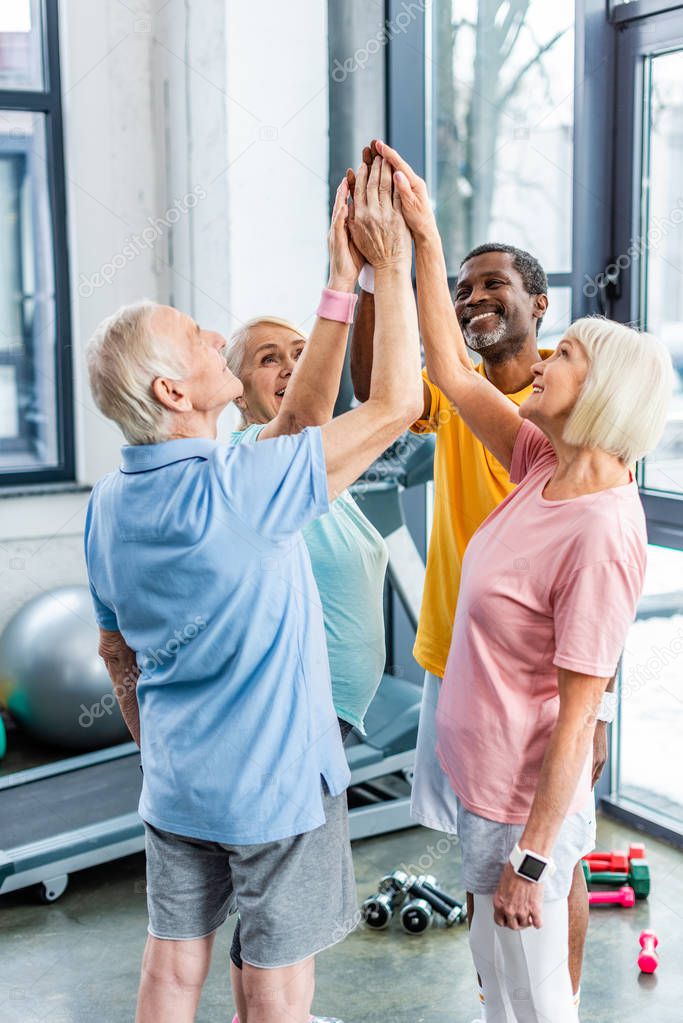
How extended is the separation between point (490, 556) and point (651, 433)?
0.30 meters

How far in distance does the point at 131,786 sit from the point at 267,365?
1735 mm

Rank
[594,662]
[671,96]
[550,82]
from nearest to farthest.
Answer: [594,662], [671,96], [550,82]

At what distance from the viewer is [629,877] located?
116 inches

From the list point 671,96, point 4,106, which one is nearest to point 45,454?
point 4,106

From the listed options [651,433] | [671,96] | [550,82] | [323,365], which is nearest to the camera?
[651,433]

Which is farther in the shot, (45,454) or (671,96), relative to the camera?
(45,454)

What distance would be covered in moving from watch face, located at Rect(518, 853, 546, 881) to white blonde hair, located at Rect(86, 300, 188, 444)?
0.80 m

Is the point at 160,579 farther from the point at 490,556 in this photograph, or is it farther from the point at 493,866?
the point at 493,866

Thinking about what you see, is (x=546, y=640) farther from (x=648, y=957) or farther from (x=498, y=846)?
(x=648, y=957)

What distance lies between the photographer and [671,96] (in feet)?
10.00

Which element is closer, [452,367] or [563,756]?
[563,756]

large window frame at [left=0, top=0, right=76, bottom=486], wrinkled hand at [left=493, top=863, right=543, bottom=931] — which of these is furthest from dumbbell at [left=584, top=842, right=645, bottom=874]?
large window frame at [left=0, top=0, right=76, bottom=486]

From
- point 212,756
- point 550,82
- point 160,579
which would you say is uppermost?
point 550,82

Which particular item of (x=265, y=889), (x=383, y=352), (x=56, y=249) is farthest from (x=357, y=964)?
(x=56, y=249)
